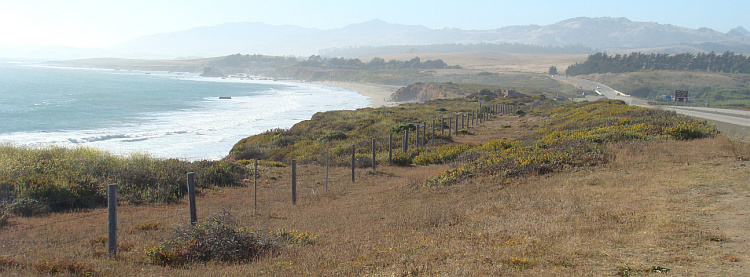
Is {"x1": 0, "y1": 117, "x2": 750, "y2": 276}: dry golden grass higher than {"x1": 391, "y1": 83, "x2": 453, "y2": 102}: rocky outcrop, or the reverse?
{"x1": 0, "y1": 117, "x2": 750, "y2": 276}: dry golden grass

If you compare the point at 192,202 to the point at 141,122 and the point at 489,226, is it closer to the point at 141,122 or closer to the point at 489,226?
the point at 489,226

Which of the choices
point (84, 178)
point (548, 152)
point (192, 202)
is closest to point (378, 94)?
point (548, 152)

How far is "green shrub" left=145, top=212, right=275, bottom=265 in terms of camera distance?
6859 mm

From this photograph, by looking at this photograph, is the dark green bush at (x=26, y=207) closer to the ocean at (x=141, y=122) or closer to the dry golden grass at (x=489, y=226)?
the dry golden grass at (x=489, y=226)

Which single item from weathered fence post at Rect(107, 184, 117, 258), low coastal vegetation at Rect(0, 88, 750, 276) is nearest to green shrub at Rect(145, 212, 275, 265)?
low coastal vegetation at Rect(0, 88, 750, 276)

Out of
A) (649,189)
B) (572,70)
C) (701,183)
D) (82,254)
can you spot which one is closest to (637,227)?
(649,189)

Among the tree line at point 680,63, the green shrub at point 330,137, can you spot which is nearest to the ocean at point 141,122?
the green shrub at point 330,137

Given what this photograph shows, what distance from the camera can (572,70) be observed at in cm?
13988

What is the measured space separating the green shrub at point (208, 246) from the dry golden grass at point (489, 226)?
0.89 feet

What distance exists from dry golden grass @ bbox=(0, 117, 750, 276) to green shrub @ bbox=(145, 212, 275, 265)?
0.89 ft

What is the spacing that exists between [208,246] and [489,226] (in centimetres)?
411

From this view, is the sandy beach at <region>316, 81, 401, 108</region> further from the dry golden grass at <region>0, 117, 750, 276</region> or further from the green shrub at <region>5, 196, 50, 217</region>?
the green shrub at <region>5, 196, 50, 217</region>

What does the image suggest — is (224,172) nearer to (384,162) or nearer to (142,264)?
(384,162)

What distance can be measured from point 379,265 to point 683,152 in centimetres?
1054
